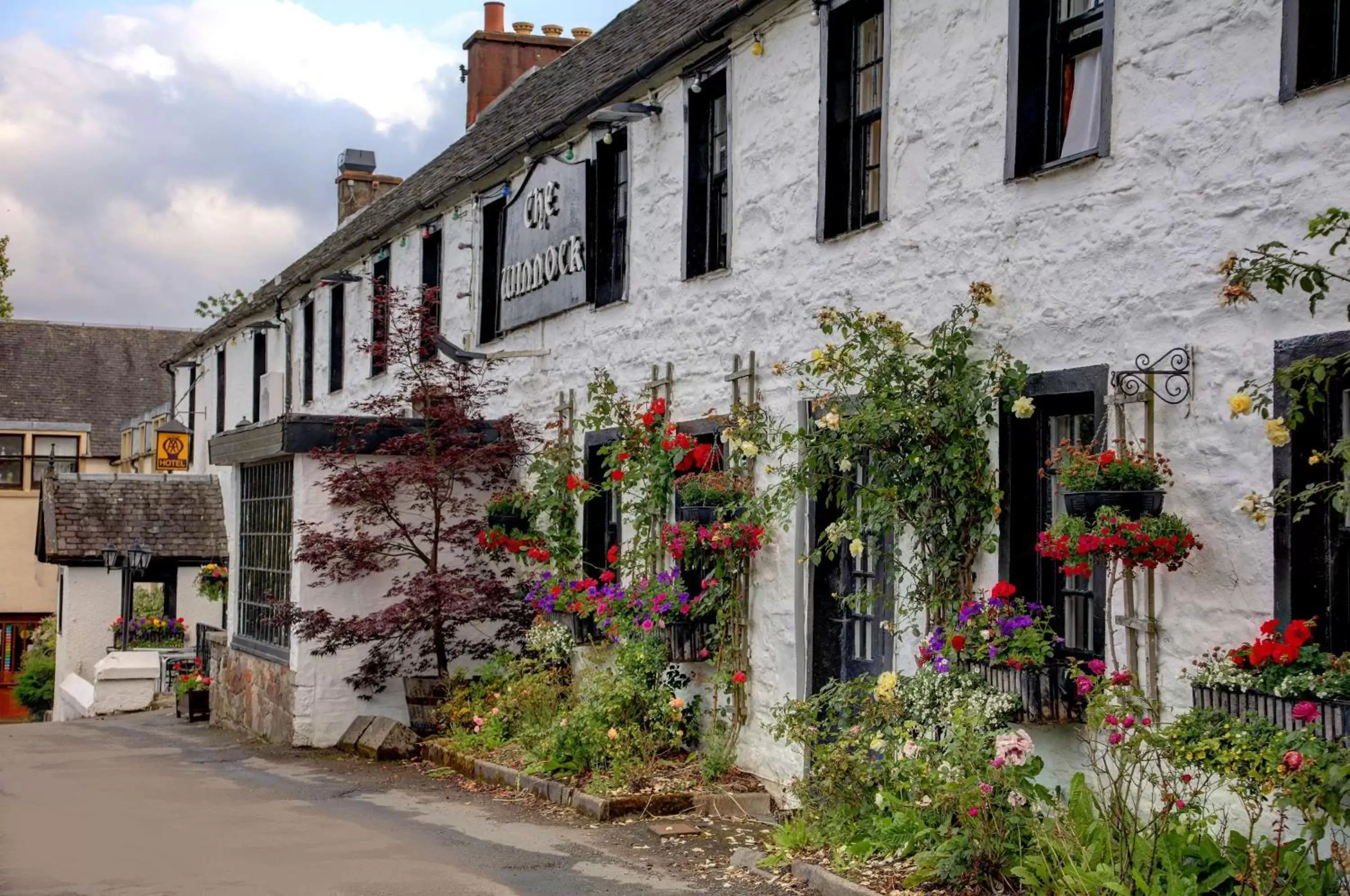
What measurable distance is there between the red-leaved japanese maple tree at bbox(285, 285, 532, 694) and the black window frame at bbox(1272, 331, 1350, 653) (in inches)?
340

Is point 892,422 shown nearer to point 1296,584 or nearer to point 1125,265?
point 1125,265

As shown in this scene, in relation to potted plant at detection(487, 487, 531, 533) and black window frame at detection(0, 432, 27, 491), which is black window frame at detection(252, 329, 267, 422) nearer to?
potted plant at detection(487, 487, 531, 533)

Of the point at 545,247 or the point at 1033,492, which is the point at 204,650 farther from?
the point at 1033,492

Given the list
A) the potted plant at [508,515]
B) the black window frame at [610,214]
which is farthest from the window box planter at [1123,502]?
the potted plant at [508,515]

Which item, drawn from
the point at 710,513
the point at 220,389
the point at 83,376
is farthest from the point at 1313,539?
the point at 83,376

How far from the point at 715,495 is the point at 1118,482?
13.1 feet

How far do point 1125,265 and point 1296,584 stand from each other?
1862 mm

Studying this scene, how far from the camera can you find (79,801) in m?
11.7

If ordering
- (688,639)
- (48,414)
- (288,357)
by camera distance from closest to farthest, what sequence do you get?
(688,639), (288,357), (48,414)

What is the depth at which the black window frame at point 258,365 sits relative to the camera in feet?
84.7

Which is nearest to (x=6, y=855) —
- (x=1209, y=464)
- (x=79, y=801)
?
(x=79, y=801)

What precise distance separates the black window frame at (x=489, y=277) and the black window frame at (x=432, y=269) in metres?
0.48

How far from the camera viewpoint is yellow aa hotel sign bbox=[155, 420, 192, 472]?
30.0 m

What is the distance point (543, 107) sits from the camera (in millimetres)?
16438
